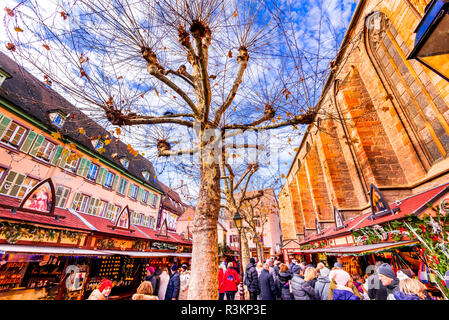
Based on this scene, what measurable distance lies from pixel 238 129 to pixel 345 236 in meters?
7.02

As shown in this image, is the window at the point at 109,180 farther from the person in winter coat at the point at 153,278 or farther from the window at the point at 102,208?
the person in winter coat at the point at 153,278

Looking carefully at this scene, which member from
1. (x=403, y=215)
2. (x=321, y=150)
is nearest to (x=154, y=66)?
(x=403, y=215)

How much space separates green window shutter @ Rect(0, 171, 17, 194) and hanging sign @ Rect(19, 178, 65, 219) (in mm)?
1178

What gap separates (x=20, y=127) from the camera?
31.5ft

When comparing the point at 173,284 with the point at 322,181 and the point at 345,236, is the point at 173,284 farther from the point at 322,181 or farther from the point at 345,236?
the point at 322,181

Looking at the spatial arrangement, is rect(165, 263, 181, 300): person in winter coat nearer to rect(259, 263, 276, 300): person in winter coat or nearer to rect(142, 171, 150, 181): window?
rect(259, 263, 276, 300): person in winter coat

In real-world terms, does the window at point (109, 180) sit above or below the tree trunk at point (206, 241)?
above

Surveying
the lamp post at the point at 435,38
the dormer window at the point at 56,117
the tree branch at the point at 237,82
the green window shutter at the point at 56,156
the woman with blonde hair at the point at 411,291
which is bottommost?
the woman with blonde hair at the point at 411,291

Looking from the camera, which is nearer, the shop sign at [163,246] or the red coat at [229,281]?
the red coat at [229,281]

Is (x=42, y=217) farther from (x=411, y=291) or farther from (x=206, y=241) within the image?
(x=411, y=291)

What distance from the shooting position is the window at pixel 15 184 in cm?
871

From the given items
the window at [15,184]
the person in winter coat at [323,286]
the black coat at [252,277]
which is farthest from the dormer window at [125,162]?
the person in winter coat at [323,286]

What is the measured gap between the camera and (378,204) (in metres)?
6.40

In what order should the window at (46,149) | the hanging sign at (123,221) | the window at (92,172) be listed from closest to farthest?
the window at (46,149)
the window at (92,172)
the hanging sign at (123,221)
